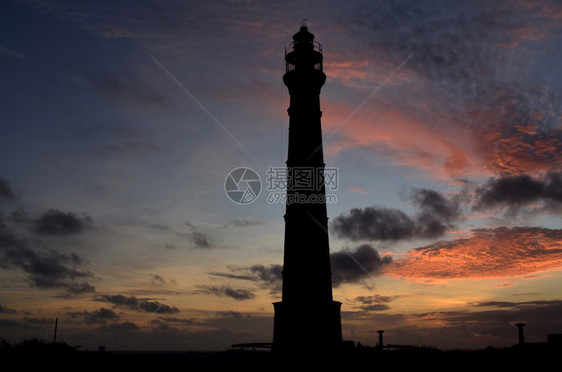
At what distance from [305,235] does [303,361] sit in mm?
9620

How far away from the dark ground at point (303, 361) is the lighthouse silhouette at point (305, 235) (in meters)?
5.96

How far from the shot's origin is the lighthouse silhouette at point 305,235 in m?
29.0

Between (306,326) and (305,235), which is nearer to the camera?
(306,326)

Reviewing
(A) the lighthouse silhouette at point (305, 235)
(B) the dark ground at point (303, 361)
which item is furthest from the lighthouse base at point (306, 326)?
(B) the dark ground at point (303, 361)

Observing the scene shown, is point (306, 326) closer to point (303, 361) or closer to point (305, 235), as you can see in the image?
point (305, 235)

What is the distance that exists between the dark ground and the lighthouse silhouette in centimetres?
596

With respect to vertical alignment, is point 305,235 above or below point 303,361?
above

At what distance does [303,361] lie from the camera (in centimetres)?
2170

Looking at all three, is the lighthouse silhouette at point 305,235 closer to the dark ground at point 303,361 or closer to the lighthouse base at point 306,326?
the lighthouse base at point 306,326

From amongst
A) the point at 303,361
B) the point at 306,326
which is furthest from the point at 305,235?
the point at 303,361

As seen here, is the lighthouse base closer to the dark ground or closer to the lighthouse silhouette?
the lighthouse silhouette

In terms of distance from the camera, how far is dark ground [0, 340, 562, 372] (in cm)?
1959

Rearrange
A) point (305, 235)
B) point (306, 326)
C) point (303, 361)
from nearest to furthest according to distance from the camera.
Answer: point (303, 361) → point (306, 326) → point (305, 235)

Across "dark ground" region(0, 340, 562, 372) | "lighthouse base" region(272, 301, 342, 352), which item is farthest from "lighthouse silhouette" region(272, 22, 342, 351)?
"dark ground" region(0, 340, 562, 372)
